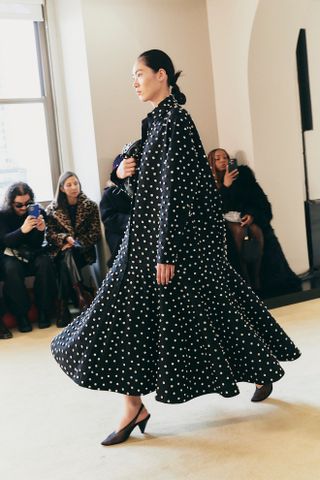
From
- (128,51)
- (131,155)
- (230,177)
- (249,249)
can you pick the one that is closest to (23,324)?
(249,249)

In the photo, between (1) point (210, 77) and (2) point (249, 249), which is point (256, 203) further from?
(1) point (210, 77)

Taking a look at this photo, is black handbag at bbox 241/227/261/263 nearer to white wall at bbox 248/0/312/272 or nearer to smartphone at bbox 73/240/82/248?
white wall at bbox 248/0/312/272

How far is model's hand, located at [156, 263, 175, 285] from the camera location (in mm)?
2007

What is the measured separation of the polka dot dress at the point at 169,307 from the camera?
202cm

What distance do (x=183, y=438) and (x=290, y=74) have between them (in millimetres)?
3043

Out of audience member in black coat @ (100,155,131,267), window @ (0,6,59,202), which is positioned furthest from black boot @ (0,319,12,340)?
window @ (0,6,59,202)

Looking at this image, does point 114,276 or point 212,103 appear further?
point 212,103

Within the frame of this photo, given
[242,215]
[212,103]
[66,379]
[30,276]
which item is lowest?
[66,379]

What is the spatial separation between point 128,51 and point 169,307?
9.21 ft

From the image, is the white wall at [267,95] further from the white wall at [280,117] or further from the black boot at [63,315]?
the black boot at [63,315]

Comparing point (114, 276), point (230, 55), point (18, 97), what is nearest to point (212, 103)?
point (230, 55)

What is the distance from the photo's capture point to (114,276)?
7.01ft

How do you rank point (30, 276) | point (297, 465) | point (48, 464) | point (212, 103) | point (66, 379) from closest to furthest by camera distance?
1. point (297, 465)
2. point (48, 464)
3. point (66, 379)
4. point (30, 276)
5. point (212, 103)

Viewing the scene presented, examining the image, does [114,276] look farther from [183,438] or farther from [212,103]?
[212,103]
